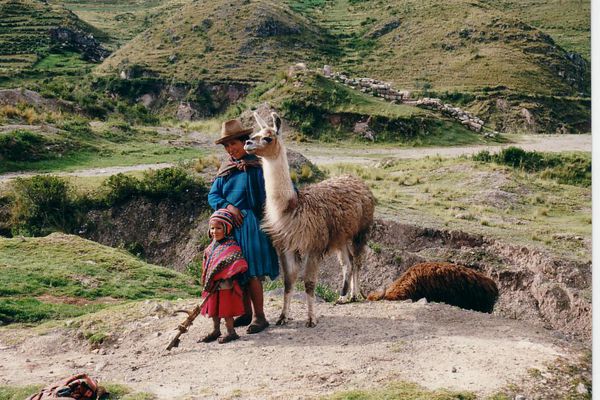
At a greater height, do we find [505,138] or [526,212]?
[505,138]

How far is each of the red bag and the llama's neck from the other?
8.27ft

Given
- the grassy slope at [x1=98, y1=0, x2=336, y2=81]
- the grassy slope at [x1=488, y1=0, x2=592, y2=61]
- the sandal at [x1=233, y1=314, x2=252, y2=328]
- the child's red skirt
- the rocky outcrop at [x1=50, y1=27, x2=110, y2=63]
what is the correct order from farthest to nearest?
the rocky outcrop at [x1=50, y1=27, x2=110, y2=63], the grassy slope at [x1=488, y1=0, x2=592, y2=61], the grassy slope at [x1=98, y1=0, x2=336, y2=81], the sandal at [x1=233, y1=314, x2=252, y2=328], the child's red skirt

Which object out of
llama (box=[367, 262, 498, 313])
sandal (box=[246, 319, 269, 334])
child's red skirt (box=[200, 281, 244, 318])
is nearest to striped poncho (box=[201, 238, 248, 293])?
child's red skirt (box=[200, 281, 244, 318])

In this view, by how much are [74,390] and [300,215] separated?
295 cm

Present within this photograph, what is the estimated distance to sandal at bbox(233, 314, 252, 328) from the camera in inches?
278

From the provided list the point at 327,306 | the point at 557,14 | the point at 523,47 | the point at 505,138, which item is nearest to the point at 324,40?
the point at 523,47

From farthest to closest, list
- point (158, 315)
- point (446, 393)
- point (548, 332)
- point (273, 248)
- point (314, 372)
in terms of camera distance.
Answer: point (158, 315)
point (273, 248)
point (548, 332)
point (314, 372)
point (446, 393)

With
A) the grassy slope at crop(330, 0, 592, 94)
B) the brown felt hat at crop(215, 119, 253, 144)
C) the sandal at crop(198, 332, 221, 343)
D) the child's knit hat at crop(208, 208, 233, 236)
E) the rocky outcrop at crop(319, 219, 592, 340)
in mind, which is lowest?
the rocky outcrop at crop(319, 219, 592, 340)

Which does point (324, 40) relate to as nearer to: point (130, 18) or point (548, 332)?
point (130, 18)

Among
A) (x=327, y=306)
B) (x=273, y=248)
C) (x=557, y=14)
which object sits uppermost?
(x=557, y=14)

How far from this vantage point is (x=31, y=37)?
5084cm

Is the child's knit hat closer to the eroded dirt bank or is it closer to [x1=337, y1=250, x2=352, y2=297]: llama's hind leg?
[x1=337, y1=250, x2=352, y2=297]: llama's hind leg

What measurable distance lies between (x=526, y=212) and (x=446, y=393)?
429 inches

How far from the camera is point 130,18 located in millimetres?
77312
